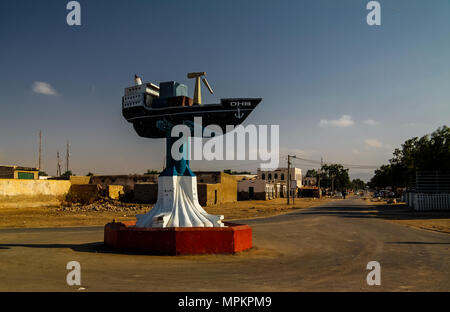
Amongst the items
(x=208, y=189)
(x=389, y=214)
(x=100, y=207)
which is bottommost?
(x=389, y=214)

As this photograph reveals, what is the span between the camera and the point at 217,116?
11570 mm

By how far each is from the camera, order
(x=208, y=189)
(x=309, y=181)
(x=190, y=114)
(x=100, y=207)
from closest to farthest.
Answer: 1. (x=190, y=114)
2. (x=100, y=207)
3. (x=208, y=189)
4. (x=309, y=181)

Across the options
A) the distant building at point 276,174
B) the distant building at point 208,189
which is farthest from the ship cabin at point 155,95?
the distant building at point 276,174

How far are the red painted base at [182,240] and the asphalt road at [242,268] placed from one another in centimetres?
39

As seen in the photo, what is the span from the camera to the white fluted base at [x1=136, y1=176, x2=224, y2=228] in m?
10.6

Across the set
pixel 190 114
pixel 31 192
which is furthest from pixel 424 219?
pixel 31 192

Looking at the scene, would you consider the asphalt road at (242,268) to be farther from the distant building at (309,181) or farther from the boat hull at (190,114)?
the distant building at (309,181)

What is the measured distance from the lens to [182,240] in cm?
998

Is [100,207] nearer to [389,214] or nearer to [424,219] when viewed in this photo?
[389,214]

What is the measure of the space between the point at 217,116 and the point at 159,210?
12.0ft

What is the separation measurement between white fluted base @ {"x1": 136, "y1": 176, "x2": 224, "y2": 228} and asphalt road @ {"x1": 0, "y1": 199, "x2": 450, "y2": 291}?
1266 millimetres

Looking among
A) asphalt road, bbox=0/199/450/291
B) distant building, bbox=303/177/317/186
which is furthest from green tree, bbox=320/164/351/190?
asphalt road, bbox=0/199/450/291

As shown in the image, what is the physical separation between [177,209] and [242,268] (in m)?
3.44

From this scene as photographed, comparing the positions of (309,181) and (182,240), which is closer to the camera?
(182,240)
